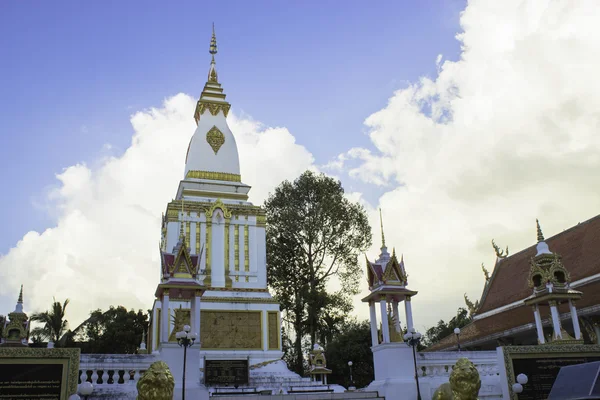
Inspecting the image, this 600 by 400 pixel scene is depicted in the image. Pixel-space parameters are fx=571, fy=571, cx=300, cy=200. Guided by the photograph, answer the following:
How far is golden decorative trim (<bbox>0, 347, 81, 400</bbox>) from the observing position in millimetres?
11133

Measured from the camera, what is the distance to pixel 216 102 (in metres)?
30.3

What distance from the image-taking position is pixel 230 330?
22969 mm

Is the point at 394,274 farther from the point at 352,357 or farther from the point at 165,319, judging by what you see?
the point at 352,357

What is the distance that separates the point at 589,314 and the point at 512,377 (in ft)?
17.9

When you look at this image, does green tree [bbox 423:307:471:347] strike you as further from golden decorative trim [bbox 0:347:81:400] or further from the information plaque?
golden decorative trim [bbox 0:347:81:400]

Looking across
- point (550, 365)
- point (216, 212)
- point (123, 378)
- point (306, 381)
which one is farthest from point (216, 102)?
point (550, 365)

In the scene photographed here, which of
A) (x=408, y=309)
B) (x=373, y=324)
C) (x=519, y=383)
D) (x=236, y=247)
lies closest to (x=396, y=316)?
(x=408, y=309)

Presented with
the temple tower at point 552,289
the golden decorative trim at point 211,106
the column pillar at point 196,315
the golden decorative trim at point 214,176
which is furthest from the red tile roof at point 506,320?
the golden decorative trim at point 211,106

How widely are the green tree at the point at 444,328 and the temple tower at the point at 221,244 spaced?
74.9 feet

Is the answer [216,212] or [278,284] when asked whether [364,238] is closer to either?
[278,284]

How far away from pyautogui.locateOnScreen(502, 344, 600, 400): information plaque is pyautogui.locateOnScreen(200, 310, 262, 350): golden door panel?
1182 centimetres

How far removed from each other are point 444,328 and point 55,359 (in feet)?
135

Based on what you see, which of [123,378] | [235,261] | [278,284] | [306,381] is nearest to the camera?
[123,378]

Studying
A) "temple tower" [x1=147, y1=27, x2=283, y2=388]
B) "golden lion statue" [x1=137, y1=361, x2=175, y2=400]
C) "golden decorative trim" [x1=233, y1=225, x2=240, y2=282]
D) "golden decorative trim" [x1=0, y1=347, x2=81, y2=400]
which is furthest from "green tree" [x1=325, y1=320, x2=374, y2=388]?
"golden lion statue" [x1=137, y1=361, x2=175, y2=400]
